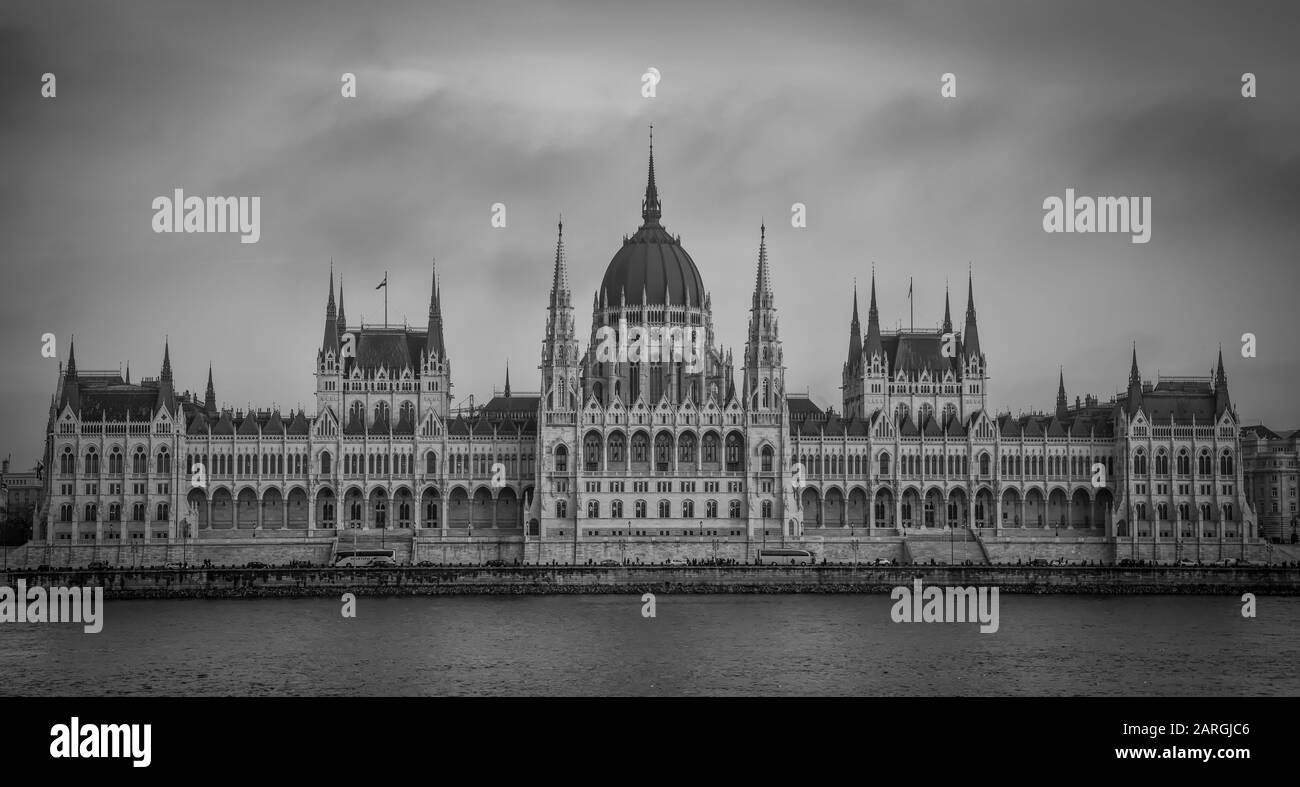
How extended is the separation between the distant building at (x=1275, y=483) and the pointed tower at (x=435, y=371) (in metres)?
68.1

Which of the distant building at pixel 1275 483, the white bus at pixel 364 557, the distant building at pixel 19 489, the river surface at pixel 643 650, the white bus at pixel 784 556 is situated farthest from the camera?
the distant building at pixel 19 489

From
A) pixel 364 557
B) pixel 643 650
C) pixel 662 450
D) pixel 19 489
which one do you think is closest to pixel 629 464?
pixel 662 450

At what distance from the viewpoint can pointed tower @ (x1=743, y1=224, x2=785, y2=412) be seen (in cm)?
10975

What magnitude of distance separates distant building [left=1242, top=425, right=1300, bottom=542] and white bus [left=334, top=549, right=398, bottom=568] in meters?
72.0

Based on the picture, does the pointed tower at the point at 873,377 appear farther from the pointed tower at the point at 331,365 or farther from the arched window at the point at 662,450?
the pointed tower at the point at 331,365

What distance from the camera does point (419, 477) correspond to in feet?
354

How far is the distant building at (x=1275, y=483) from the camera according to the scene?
411 feet

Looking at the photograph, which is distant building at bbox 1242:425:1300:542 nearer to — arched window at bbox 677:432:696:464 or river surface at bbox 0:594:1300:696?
river surface at bbox 0:594:1300:696

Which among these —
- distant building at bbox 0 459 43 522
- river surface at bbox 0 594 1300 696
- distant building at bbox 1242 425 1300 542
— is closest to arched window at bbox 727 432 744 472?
river surface at bbox 0 594 1300 696

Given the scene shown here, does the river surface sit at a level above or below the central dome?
below

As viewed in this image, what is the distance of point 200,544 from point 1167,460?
70982 millimetres

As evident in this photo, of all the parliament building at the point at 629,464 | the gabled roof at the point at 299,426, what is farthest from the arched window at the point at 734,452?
the gabled roof at the point at 299,426
